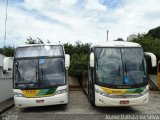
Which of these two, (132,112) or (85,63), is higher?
(85,63)

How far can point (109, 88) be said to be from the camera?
13.4 m

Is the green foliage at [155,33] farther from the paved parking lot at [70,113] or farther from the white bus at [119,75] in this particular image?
the white bus at [119,75]

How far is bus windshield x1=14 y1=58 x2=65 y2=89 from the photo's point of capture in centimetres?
1436

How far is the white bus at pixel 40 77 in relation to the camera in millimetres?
14195

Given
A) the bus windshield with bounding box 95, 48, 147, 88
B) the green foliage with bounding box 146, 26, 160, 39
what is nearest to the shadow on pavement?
the bus windshield with bounding box 95, 48, 147, 88

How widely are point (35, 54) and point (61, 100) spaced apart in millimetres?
2499

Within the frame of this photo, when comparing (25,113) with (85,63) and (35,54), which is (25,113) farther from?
(85,63)

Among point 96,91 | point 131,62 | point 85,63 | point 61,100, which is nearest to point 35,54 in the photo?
point 61,100

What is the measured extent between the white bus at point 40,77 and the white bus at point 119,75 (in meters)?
1.51

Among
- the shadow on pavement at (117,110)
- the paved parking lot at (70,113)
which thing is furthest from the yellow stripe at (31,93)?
the shadow on pavement at (117,110)

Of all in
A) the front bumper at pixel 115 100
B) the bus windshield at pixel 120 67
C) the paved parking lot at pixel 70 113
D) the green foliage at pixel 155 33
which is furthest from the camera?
the green foliage at pixel 155 33

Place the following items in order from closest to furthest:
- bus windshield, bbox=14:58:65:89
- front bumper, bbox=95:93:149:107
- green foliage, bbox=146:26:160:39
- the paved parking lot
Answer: the paved parking lot < front bumper, bbox=95:93:149:107 < bus windshield, bbox=14:58:65:89 < green foliage, bbox=146:26:160:39

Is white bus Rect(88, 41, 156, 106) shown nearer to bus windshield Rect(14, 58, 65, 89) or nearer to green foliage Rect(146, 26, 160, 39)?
bus windshield Rect(14, 58, 65, 89)

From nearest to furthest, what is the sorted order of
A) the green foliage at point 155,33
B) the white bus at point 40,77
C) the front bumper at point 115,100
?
1. the front bumper at point 115,100
2. the white bus at point 40,77
3. the green foliage at point 155,33
